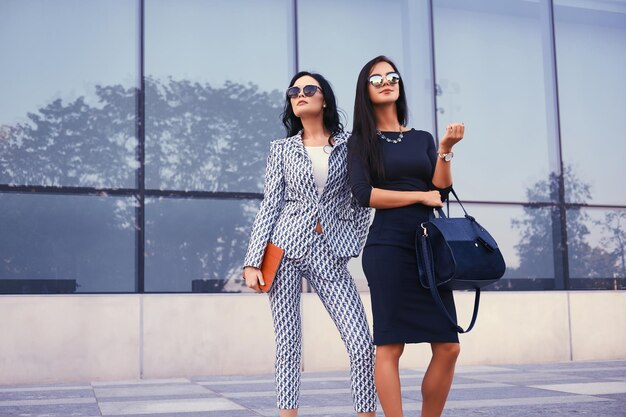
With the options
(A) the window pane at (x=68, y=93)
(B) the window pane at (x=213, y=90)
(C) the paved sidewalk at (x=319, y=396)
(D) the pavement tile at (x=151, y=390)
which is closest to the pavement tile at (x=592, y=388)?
(C) the paved sidewalk at (x=319, y=396)

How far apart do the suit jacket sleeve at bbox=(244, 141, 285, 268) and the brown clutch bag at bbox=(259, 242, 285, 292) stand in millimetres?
28

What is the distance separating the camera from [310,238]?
3947 mm

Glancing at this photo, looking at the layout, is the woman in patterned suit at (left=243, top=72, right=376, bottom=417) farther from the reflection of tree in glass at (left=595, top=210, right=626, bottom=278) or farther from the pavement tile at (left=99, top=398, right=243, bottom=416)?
the reflection of tree in glass at (left=595, top=210, right=626, bottom=278)

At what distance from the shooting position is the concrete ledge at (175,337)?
7863 millimetres

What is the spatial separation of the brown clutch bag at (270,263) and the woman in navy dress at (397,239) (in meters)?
0.44

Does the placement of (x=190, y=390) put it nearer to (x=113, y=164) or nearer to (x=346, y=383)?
(x=346, y=383)

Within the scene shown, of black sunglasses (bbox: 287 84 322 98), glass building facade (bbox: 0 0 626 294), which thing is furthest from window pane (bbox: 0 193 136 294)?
black sunglasses (bbox: 287 84 322 98)

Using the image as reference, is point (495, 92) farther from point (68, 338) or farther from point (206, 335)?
point (68, 338)

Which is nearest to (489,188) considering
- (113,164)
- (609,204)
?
(609,204)

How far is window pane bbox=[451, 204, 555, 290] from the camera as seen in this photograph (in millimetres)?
9852

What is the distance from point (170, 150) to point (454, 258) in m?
5.76

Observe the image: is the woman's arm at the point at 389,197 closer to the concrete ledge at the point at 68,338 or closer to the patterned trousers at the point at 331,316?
the patterned trousers at the point at 331,316

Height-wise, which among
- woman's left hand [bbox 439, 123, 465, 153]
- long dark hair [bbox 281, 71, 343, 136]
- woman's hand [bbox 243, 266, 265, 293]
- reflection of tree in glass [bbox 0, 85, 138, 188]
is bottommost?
woman's hand [bbox 243, 266, 265, 293]

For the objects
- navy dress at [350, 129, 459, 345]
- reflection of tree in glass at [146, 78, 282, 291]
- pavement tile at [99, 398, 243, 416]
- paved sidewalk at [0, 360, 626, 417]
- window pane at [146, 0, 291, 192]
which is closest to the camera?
navy dress at [350, 129, 459, 345]
